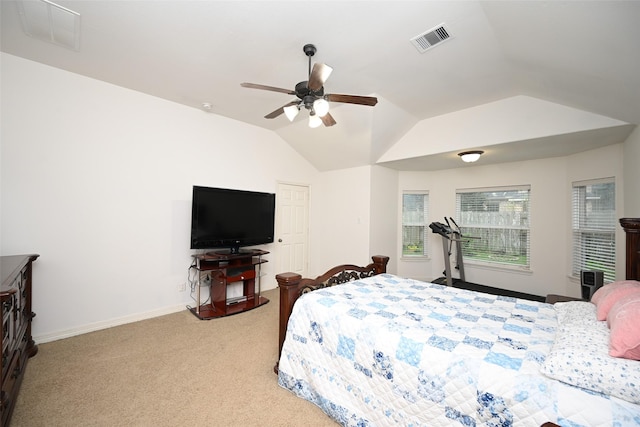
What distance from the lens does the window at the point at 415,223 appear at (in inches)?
220

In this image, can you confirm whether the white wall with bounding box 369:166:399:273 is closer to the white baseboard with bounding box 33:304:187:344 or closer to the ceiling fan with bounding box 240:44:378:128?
the ceiling fan with bounding box 240:44:378:128

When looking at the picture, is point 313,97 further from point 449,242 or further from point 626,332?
point 449,242

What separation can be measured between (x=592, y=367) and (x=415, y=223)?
4.61 metres

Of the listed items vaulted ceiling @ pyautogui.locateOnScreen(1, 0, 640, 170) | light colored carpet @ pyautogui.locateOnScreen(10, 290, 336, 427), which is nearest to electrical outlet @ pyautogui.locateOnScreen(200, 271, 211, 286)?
light colored carpet @ pyautogui.locateOnScreen(10, 290, 336, 427)

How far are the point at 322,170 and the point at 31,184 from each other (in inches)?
163

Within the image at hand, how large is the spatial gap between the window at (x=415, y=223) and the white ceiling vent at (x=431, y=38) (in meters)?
3.50

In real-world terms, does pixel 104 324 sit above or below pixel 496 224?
below

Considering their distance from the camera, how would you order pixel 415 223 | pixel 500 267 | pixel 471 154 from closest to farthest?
1. pixel 471 154
2. pixel 500 267
3. pixel 415 223

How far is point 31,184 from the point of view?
2.76 meters

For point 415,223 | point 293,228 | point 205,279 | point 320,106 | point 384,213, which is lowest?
point 205,279

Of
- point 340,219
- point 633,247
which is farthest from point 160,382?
point 633,247

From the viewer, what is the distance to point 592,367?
3.69ft

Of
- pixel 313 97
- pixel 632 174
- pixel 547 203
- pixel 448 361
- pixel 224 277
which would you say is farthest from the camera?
pixel 547 203

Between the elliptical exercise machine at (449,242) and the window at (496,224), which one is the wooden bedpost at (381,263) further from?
the window at (496,224)
